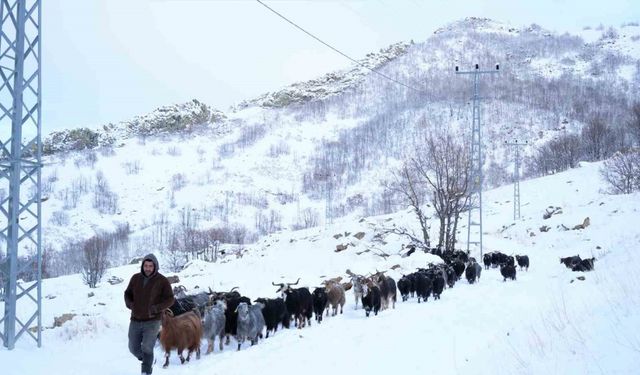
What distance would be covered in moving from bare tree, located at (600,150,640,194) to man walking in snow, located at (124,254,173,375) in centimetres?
4739

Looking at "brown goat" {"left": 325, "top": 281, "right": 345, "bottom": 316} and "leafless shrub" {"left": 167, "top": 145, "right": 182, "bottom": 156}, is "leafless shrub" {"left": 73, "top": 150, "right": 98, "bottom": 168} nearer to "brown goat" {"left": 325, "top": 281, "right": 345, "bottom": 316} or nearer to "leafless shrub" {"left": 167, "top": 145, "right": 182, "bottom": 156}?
"leafless shrub" {"left": 167, "top": 145, "right": 182, "bottom": 156}

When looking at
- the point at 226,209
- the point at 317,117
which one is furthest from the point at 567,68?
the point at 226,209

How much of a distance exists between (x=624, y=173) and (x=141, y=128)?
147243mm

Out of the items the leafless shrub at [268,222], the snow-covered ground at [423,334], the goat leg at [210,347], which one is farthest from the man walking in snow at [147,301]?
the leafless shrub at [268,222]

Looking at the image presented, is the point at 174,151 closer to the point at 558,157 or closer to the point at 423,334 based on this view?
the point at 558,157

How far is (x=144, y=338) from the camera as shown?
782 centimetres

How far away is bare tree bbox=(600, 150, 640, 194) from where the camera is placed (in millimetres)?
45125

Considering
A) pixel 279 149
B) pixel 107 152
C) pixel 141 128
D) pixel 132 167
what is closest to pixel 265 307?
pixel 132 167

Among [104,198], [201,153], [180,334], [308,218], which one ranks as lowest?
[308,218]

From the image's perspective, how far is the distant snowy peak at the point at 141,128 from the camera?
519 ft

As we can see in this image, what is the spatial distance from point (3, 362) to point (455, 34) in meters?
195

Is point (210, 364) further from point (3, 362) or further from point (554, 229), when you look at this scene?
point (554, 229)

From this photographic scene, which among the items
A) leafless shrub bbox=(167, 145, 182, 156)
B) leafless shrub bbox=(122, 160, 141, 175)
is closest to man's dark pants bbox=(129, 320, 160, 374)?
leafless shrub bbox=(122, 160, 141, 175)

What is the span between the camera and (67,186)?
10450 cm
